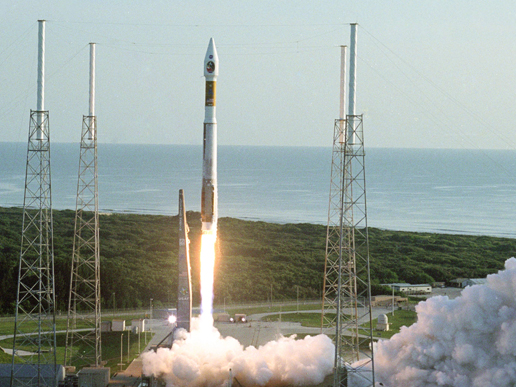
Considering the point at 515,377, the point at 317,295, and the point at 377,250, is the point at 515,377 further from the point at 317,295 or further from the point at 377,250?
the point at 377,250

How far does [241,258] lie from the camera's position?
72.4 m

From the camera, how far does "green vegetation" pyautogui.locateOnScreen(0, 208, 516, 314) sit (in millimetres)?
56062

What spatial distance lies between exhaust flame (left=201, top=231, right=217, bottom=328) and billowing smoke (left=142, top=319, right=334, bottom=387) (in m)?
1.85

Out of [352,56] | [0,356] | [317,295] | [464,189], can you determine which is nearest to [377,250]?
[317,295]

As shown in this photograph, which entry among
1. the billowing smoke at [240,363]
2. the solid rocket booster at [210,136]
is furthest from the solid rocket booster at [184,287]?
the billowing smoke at [240,363]

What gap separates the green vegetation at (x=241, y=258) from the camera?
56.1m

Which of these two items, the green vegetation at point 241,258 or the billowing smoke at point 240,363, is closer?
the billowing smoke at point 240,363

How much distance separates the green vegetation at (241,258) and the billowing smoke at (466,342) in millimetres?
25759

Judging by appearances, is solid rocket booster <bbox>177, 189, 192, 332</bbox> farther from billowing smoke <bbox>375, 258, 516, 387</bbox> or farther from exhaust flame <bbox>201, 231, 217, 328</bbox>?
billowing smoke <bbox>375, 258, 516, 387</bbox>

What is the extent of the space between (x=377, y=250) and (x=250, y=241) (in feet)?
45.1

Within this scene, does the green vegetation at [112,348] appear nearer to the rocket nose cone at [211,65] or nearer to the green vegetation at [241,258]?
the green vegetation at [241,258]

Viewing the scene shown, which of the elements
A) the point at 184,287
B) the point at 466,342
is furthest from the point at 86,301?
the point at 466,342

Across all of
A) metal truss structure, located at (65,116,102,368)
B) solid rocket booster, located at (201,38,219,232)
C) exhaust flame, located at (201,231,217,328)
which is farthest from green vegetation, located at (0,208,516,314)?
solid rocket booster, located at (201,38,219,232)

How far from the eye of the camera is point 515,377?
25312 mm
